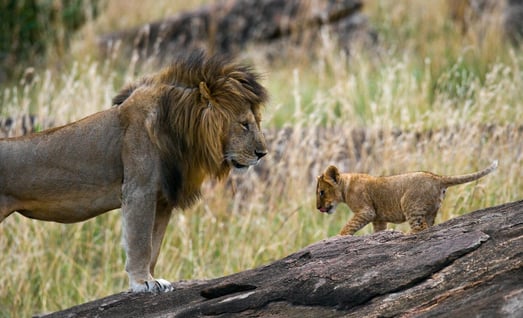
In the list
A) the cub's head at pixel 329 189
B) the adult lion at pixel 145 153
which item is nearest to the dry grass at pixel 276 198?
the cub's head at pixel 329 189

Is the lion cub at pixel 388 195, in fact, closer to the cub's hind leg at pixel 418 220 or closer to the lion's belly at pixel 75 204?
the cub's hind leg at pixel 418 220

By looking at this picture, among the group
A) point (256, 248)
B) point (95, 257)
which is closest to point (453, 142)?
point (256, 248)

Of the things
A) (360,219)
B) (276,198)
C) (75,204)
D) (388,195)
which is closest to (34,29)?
(276,198)

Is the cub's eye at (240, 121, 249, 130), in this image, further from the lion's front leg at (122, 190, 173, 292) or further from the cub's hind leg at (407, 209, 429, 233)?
the cub's hind leg at (407, 209, 429, 233)

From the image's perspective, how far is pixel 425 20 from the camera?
48.1 feet

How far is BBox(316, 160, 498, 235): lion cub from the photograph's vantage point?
4.55 meters

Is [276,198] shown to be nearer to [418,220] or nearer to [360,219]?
[360,219]

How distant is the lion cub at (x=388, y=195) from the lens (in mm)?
4547

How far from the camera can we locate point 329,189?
5.09 m

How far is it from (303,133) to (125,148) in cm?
386

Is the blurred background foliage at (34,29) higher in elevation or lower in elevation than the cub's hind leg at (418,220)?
higher

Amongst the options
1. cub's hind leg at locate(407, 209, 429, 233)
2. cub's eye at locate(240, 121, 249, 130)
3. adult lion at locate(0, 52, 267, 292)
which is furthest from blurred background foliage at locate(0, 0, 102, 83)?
cub's hind leg at locate(407, 209, 429, 233)

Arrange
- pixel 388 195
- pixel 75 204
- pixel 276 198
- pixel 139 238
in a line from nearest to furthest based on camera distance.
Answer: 1. pixel 388 195
2. pixel 139 238
3. pixel 75 204
4. pixel 276 198

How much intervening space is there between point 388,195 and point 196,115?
3.51 feet
